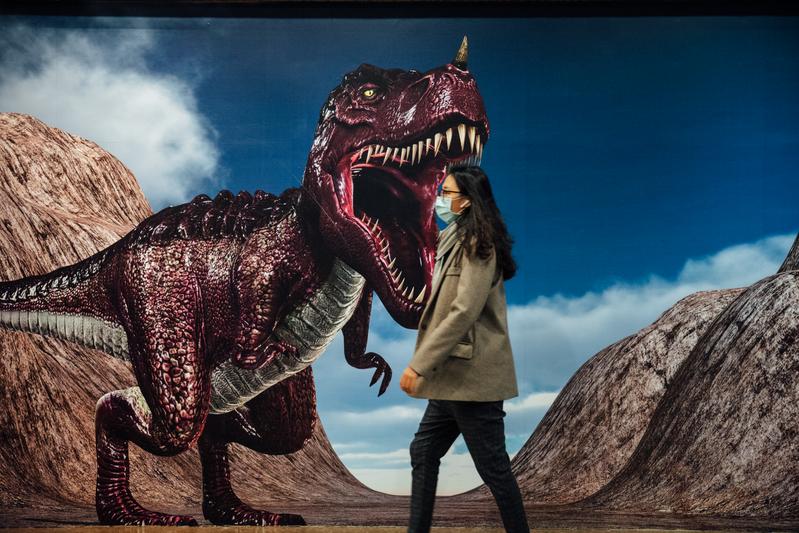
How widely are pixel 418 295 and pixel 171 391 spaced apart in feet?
4.33

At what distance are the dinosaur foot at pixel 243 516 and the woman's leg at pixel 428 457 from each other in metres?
1.61

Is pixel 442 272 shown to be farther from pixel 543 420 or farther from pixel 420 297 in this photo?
pixel 543 420

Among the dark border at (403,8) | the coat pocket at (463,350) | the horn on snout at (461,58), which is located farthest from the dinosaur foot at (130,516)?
the horn on snout at (461,58)

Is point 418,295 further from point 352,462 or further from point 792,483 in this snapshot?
point 792,483

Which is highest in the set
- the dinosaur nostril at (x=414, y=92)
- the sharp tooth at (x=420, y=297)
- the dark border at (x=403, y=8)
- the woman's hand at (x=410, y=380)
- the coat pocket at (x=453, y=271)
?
the dark border at (x=403, y=8)

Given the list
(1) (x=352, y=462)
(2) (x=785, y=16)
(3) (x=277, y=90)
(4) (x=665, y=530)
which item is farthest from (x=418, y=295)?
(2) (x=785, y=16)

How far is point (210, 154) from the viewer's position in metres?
4.30

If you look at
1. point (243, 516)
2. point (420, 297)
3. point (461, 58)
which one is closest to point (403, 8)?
point (461, 58)

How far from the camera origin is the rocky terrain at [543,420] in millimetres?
3930

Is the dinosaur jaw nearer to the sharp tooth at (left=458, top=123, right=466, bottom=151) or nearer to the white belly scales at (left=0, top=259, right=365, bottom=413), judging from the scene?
the sharp tooth at (left=458, top=123, right=466, bottom=151)

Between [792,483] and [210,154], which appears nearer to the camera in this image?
[792,483]

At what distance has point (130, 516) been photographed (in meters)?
4.06

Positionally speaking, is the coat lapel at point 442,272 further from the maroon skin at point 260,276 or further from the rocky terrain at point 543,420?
the rocky terrain at point 543,420

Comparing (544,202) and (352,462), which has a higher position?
(544,202)
